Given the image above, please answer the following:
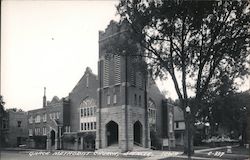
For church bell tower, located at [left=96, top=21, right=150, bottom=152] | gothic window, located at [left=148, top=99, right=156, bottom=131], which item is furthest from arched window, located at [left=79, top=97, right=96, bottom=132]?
gothic window, located at [left=148, top=99, right=156, bottom=131]

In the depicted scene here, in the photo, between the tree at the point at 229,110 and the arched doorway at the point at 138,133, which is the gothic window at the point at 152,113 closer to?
the arched doorway at the point at 138,133

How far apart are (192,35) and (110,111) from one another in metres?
20.1

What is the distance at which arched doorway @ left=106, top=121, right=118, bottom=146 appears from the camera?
43.8 meters

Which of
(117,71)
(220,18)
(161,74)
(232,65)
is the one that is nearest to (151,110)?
(117,71)

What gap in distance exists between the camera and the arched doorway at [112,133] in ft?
144

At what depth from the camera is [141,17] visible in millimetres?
25609

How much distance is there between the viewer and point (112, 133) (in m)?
44.7

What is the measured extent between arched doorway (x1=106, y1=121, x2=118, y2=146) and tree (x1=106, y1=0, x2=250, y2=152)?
17.1 meters

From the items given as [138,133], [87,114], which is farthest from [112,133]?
[87,114]

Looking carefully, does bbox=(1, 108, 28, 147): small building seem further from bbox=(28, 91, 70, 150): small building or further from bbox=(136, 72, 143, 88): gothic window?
bbox=(136, 72, 143, 88): gothic window

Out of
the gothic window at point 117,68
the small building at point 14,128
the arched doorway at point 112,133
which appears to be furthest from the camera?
the small building at point 14,128

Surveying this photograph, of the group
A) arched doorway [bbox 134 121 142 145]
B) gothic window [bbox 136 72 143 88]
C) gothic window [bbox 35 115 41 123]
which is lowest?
arched doorway [bbox 134 121 142 145]

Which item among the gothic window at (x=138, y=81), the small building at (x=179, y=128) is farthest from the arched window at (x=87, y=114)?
the small building at (x=179, y=128)

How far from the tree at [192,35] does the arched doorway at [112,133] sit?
1705 centimetres
